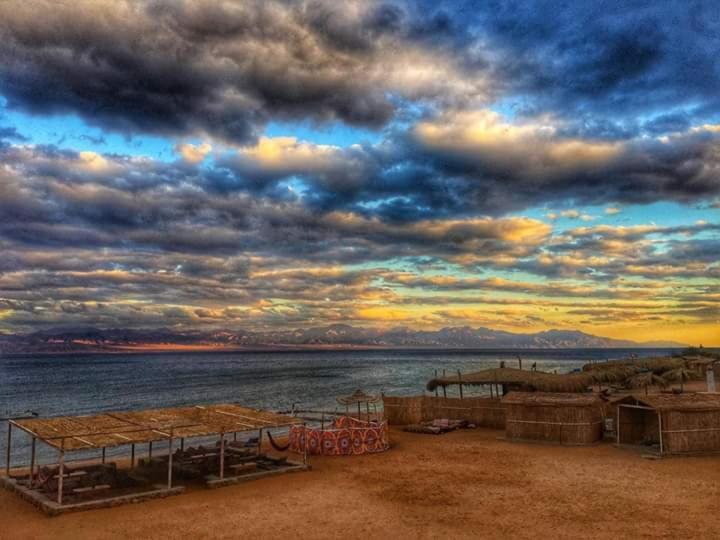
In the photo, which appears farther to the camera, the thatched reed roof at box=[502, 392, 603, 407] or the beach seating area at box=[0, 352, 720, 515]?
the thatched reed roof at box=[502, 392, 603, 407]

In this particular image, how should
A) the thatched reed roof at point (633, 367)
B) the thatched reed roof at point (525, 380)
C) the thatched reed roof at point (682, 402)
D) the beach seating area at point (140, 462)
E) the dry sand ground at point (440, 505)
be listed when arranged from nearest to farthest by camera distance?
1. the dry sand ground at point (440, 505)
2. the beach seating area at point (140, 462)
3. the thatched reed roof at point (682, 402)
4. the thatched reed roof at point (525, 380)
5. the thatched reed roof at point (633, 367)

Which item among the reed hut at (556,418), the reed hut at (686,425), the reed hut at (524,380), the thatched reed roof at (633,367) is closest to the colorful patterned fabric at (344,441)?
the reed hut at (556,418)

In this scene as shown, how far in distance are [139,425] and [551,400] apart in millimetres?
17462

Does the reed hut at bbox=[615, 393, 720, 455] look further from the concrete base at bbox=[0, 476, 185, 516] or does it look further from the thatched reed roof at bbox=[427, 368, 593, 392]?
the concrete base at bbox=[0, 476, 185, 516]

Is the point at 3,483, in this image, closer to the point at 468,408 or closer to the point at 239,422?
the point at 239,422

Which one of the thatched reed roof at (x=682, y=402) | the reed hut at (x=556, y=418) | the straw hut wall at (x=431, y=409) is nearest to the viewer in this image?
the thatched reed roof at (x=682, y=402)

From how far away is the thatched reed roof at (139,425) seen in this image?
58.4 feet

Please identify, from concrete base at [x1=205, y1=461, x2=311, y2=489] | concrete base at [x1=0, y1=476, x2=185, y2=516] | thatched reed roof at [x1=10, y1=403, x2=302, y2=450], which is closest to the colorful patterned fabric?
concrete base at [x1=205, y1=461, x2=311, y2=489]

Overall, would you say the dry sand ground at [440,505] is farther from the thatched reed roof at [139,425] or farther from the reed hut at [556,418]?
the reed hut at [556,418]

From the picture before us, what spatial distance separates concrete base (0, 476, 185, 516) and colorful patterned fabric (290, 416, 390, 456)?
7.27 m

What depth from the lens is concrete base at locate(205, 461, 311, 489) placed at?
19547 millimetres

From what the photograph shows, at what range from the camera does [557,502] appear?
1667cm

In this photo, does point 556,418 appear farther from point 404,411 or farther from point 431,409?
point 404,411

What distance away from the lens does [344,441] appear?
81.4 ft
